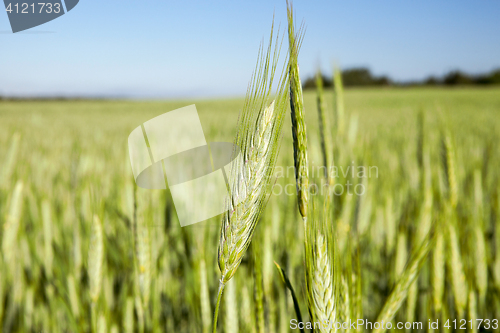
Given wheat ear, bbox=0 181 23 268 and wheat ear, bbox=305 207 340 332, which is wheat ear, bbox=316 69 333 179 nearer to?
wheat ear, bbox=305 207 340 332

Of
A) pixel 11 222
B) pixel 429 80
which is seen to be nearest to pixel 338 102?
pixel 11 222

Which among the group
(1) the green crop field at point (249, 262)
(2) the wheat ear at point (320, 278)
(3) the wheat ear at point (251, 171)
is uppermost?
(3) the wheat ear at point (251, 171)

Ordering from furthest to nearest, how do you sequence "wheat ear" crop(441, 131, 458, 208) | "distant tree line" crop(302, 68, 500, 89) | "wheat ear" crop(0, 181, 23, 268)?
1. "distant tree line" crop(302, 68, 500, 89)
2. "wheat ear" crop(441, 131, 458, 208)
3. "wheat ear" crop(0, 181, 23, 268)

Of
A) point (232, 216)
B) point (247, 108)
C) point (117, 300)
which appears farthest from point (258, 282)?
point (117, 300)

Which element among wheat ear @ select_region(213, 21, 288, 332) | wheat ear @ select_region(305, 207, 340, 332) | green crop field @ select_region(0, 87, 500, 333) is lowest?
green crop field @ select_region(0, 87, 500, 333)

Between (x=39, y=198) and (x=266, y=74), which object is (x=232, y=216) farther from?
(x=39, y=198)

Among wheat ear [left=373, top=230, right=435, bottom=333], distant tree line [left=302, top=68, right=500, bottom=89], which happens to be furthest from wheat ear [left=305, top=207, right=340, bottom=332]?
distant tree line [left=302, top=68, right=500, bottom=89]

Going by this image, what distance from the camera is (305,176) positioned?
350 millimetres

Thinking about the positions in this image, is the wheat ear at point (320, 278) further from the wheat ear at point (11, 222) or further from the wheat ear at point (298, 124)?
the wheat ear at point (11, 222)

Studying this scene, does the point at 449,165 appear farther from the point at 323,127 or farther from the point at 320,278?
the point at 320,278

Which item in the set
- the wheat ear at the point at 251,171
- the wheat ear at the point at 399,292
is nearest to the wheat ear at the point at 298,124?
the wheat ear at the point at 251,171

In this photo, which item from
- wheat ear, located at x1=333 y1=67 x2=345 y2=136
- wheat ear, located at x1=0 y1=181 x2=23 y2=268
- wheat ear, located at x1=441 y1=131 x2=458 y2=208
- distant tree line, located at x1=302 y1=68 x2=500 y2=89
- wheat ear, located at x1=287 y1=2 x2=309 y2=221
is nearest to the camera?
A: wheat ear, located at x1=287 y1=2 x2=309 y2=221

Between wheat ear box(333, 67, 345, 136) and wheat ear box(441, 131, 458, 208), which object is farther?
wheat ear box(333, 67, 345, 136)

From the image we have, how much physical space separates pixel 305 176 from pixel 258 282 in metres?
0.14
